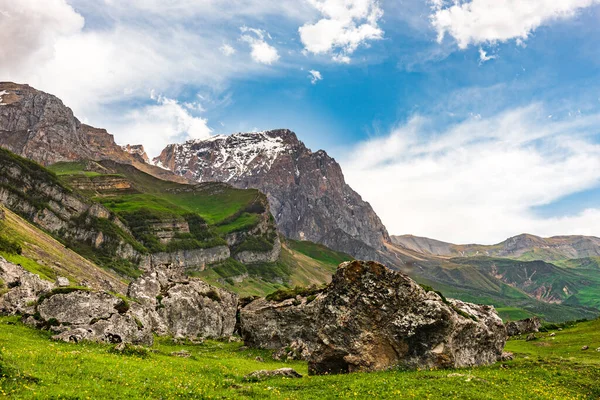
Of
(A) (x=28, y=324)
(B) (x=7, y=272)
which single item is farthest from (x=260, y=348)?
(B) (x=7, y=272)

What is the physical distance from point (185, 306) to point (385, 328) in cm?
5573

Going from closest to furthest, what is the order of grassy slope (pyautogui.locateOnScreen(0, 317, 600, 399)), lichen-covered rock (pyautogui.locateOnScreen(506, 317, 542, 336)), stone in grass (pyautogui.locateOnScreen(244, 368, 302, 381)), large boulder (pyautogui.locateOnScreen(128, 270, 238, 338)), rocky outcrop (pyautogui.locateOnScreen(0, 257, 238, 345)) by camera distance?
grassy slope (pyautogui.locateOnScreen(0, 317, 600, 399)), stone in grass (pyautogui.locateOnScreen(244, 368, 302, 381)), rocky outcrop (pyautogui.locateOnScreen(0, 257, 238, 345)), large boulder (pyautogui.locateOnScreen(128, 270, 238, 338)), lichen-covered rock (pyautogui.locateOnScreen(506, 317, 542, 336))

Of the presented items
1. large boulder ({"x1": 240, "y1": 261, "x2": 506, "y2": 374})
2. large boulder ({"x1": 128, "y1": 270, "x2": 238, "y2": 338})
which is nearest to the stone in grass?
large boulder ({"x1": 240, "y1": 261, "x2": 506, "y2": 374})

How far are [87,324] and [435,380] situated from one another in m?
36.9

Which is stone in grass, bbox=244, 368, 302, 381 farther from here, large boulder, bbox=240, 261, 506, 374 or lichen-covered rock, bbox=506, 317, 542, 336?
lichen-covered rock, bbox=506, 317, 542, 336

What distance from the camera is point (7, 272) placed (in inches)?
2719

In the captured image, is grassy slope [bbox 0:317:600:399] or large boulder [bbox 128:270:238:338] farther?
large boulder [bbox 128:270:238:338]

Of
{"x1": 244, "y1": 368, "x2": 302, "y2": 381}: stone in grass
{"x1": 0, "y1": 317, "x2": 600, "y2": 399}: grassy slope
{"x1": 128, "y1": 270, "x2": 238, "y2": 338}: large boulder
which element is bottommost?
{"x1": 128, "y1": 270, "x2": 238, "y2": 338}: large boulder

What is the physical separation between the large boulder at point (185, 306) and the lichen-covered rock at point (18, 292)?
20198mm

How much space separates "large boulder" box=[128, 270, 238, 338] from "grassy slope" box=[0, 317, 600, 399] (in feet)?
134

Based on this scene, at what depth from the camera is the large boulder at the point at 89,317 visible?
4056 centimetres

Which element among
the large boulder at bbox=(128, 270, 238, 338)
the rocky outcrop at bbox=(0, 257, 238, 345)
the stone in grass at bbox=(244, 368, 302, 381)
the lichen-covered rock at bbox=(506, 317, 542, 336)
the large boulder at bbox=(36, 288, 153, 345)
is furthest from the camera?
the lichen-covered rock at bbox=(506, 317, 542, 336)

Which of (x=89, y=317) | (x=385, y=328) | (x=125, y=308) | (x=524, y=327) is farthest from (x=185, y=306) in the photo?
(x=524, y=327)

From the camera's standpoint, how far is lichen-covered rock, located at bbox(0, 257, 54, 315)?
47.5 meters
